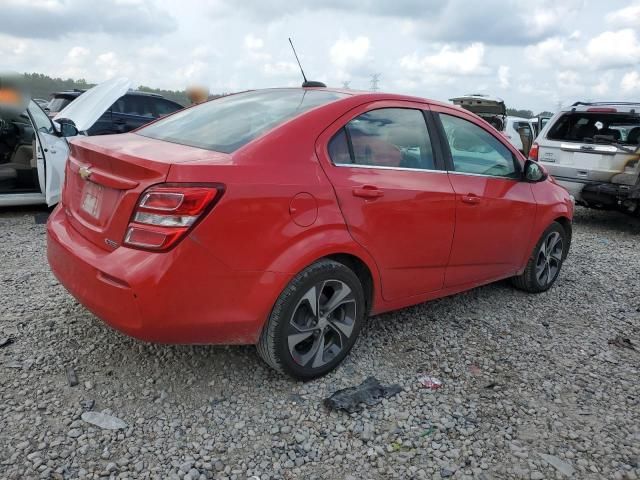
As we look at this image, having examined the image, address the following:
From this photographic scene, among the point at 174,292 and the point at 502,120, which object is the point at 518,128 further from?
the point at 174,292

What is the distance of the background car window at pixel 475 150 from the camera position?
142 inches

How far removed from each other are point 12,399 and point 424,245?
243 centimetres

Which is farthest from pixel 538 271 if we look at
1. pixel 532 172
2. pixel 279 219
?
pixel 279 219

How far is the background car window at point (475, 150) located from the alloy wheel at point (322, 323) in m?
1.27

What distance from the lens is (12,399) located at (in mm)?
2645

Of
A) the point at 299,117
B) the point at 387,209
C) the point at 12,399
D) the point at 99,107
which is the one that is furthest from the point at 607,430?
the point at 99,107

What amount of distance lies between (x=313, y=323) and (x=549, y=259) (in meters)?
2.78

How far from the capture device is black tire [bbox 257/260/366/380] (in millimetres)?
2709

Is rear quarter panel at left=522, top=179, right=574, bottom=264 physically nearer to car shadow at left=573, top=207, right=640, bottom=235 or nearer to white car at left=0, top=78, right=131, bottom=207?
car shadow at left=573, top=207, right=640, bottom=235

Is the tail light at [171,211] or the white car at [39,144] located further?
the white car at [39,144]

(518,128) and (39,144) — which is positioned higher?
(518,128)

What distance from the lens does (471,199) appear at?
356cm

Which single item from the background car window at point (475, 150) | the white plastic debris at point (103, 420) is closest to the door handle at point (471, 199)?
the background car window at point (475, 150)

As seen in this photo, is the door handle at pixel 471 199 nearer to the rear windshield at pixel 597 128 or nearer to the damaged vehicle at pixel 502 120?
the rear windshield at pixel 597 128
